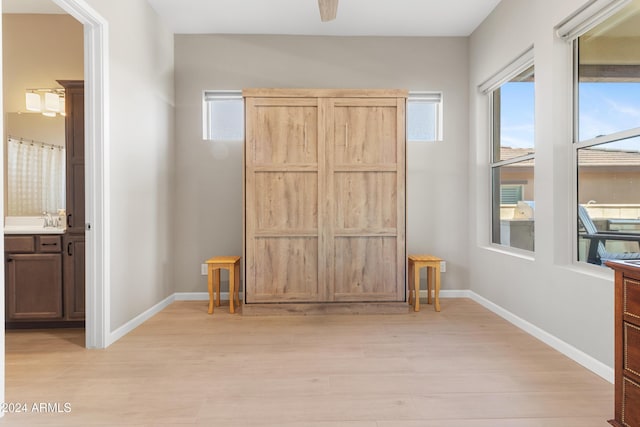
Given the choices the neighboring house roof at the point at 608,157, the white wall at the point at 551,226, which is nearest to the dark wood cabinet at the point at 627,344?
the white wall at the point at 551,226

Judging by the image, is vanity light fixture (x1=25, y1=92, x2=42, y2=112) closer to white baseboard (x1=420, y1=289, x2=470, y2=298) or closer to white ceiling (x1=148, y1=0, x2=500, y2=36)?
white ceiling (x1=148, y1=0, x2=500, y2=36)

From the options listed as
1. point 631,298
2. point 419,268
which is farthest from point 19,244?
point 631,298

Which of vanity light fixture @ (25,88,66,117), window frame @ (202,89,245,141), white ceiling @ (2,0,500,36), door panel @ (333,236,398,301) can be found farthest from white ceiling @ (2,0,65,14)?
door panel @ (333,236,398,301)

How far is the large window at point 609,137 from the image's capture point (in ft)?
7.40

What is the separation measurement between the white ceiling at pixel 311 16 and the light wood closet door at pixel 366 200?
90 centimetres

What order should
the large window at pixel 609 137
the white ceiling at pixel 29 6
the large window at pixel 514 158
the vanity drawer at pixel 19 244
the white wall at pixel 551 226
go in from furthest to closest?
the white ceiling at pixel 29 6
the large window at pixel 514 158
the vanity drawer at pixel 19 244
the white wall at pixel 551 226
the large window at pixel 609 137

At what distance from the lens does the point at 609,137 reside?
2379 mm

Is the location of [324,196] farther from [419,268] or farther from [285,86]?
[285,86]

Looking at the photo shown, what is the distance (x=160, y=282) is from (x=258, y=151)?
168cm

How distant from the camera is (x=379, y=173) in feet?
12.0

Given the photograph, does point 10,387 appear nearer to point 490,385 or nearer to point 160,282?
point 160,282

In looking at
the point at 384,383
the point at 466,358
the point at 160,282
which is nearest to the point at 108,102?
the point at 160,282

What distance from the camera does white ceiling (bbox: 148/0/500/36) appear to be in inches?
141

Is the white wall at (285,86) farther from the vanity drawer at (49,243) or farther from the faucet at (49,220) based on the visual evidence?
the vanity drawer at (49,243)
